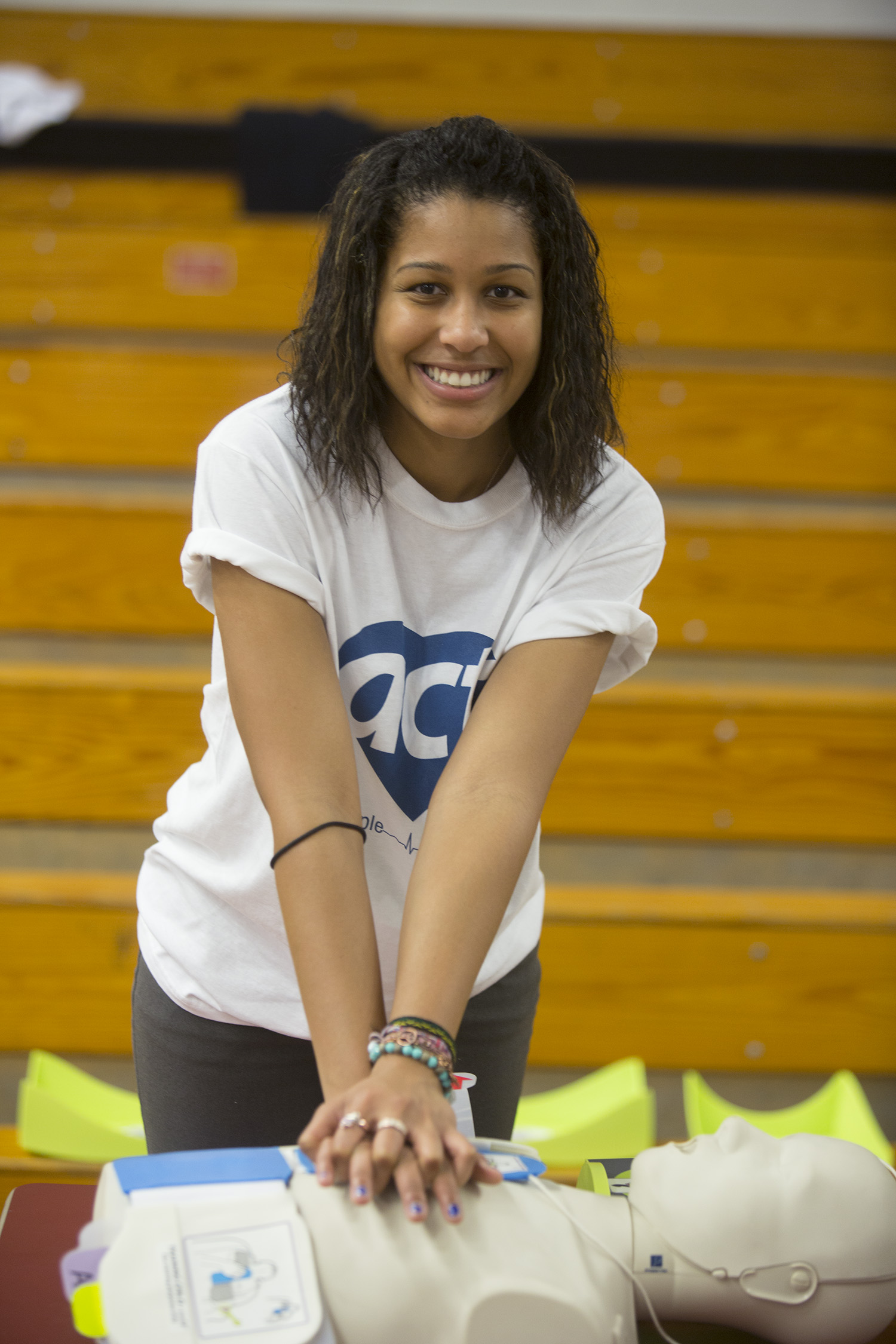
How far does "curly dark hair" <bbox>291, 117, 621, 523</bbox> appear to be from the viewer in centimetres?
70

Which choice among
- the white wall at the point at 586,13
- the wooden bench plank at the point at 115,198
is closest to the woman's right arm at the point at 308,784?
the wooden bench plank at the point at 115,198

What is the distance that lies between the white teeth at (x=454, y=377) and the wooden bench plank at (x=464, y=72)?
1.82 m

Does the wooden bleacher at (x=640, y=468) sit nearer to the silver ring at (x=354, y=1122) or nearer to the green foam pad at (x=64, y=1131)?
the green foam pad at (x=64, y=1131)

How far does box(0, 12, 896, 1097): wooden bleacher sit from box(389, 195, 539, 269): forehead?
1141mm

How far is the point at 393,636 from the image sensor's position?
72 centimetres

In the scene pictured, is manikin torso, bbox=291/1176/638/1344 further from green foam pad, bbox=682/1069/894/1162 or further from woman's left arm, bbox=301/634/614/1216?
green foam pad, bbox=682/1069/894/1162

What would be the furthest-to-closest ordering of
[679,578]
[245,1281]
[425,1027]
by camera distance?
[679,578] → [425,1027] → [245,1281]

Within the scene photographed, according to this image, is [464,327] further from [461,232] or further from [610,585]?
[610,585]

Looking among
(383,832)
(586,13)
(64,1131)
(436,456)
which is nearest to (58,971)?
(64,1131)

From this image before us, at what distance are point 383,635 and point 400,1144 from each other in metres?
0.31

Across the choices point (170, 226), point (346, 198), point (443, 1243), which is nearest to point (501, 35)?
point (170, 226)

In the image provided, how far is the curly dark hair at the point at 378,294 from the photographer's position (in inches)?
27.5

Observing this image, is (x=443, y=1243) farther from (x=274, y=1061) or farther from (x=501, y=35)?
(x=501, y=35)

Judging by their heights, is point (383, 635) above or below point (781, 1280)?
above
